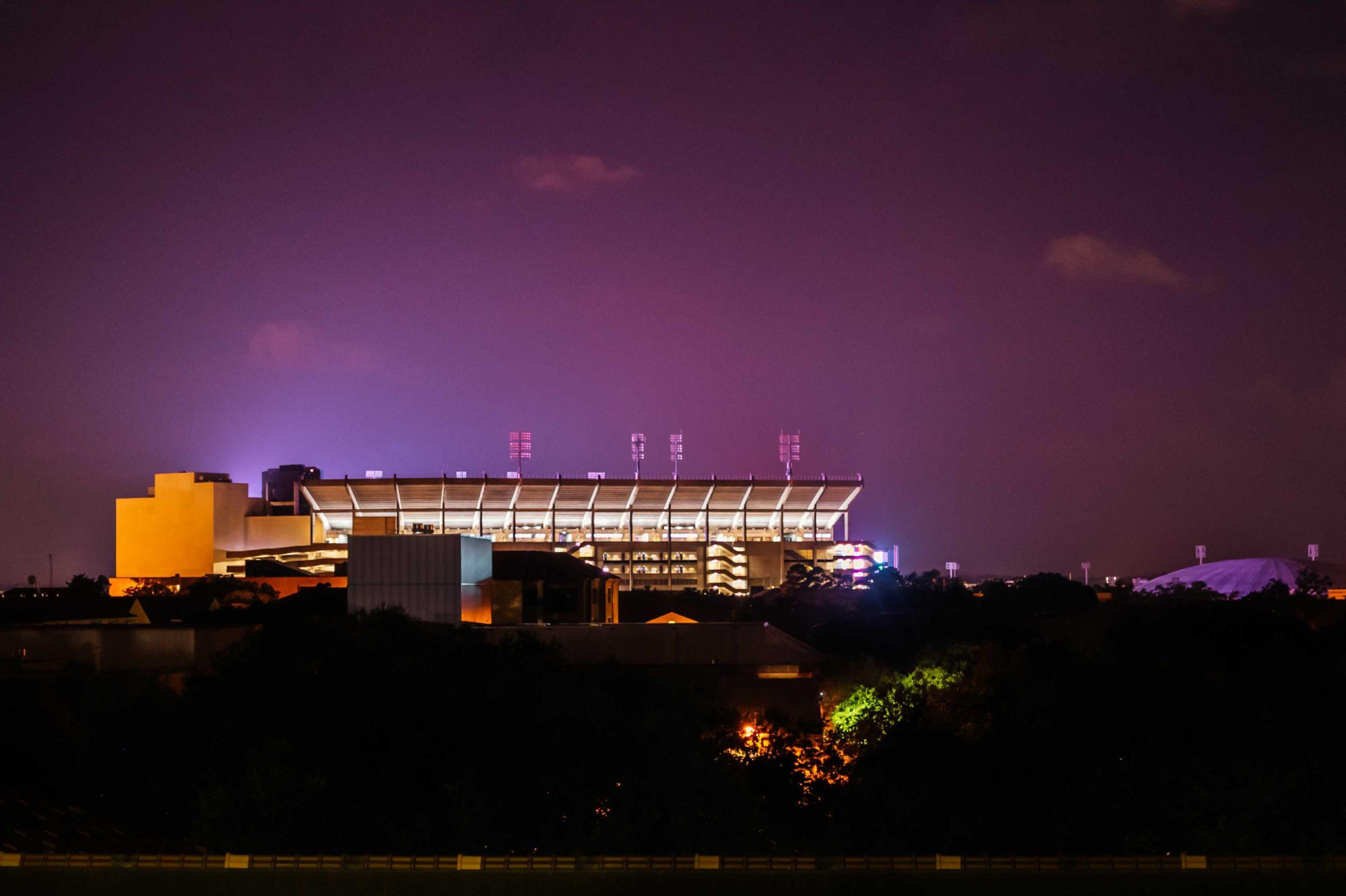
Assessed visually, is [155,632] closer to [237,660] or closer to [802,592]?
[237,660]

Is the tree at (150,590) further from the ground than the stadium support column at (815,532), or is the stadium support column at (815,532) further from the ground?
the stadium support column at (815,532)

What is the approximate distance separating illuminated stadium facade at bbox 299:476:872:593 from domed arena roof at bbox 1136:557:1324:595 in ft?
128

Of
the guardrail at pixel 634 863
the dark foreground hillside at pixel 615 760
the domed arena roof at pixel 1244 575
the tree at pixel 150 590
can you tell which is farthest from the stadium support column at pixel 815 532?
the guardrail at pixel 634 863

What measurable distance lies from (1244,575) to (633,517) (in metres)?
70.8

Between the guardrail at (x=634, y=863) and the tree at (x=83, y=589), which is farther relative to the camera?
Answer: the tree at (x=83, y=589)

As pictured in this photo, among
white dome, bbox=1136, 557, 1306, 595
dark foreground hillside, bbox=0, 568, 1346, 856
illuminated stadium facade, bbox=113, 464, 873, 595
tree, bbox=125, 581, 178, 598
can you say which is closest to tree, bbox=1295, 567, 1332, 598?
white dome, bbox=1136, 557, 1306, 595

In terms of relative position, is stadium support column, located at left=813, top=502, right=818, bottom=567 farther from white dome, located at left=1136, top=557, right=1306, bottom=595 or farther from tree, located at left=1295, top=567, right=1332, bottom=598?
tree, located at left=1295, top=567, right=1332, bottom=598

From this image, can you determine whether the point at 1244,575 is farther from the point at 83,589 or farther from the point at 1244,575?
the point at 83,589

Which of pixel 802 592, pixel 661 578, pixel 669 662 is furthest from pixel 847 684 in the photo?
pixel 661 578

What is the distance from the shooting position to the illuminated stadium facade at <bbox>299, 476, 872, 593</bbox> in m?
154

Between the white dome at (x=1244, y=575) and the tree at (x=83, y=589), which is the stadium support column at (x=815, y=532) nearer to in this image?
the white dome at (x=1244, y=575)

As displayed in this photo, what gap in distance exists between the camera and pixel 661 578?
516ft

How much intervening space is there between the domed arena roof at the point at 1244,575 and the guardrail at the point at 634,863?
416 feet

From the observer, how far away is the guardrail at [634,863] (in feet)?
80.8
